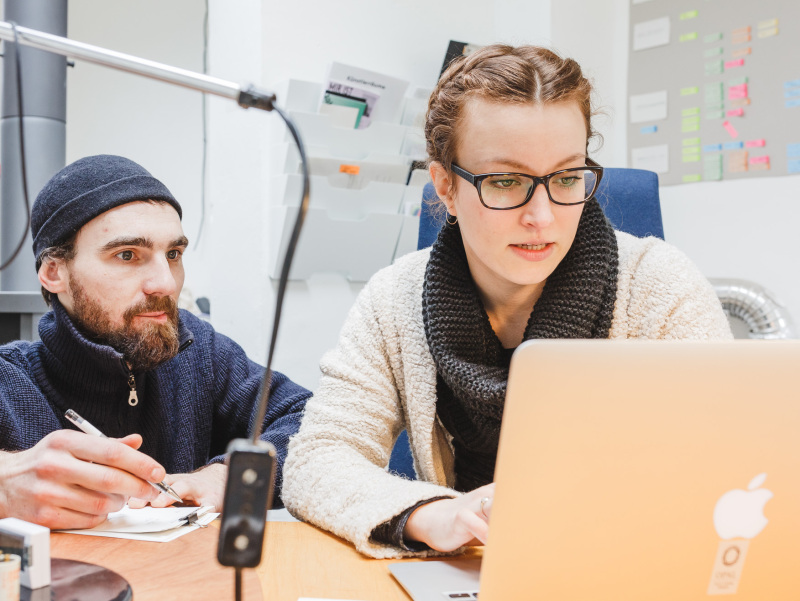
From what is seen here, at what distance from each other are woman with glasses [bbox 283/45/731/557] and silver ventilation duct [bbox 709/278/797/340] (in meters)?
0.99

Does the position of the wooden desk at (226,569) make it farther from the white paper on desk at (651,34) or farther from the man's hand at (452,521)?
the white paper on desk at (651,34)

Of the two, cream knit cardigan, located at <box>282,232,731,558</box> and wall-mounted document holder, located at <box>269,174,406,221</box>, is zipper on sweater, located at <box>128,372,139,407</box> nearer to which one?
cream knit cardigan, located at <box>282,232,731,558</box>

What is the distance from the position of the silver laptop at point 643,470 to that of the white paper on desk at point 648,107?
1894 millimetres

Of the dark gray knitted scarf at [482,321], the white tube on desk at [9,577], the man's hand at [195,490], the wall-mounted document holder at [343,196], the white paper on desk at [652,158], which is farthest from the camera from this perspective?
the white paper on desk at [652,158]

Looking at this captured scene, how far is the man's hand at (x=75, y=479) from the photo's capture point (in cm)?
78

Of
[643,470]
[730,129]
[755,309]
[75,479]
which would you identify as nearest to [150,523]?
[75,479]

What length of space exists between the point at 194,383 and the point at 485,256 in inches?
24.9

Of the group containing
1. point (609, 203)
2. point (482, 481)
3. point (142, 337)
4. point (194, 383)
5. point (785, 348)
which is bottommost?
point (482, 481)

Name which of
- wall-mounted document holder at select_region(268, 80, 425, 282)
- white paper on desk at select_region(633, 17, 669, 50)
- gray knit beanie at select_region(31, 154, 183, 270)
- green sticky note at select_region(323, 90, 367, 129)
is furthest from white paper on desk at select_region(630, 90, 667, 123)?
gray knit beanie at select_region(31, 154, 183, 270)

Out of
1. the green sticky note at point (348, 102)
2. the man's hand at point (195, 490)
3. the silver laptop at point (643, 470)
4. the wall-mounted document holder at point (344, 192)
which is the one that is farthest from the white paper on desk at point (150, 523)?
the green sticky note at point (348, 102)

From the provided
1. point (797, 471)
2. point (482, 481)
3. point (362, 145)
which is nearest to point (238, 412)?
point (482, 481)

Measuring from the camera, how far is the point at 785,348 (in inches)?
19.8

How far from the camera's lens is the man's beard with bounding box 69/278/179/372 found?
3.92 ft

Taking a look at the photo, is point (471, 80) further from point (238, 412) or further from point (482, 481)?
point (238, 412)
